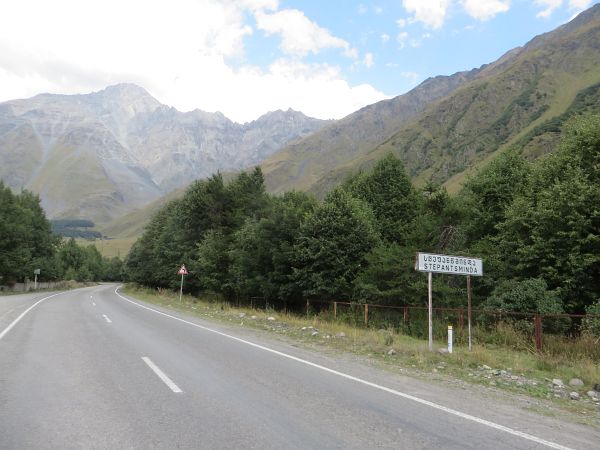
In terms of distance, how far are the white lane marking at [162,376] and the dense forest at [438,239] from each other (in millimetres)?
12234

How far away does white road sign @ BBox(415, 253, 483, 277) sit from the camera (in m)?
12.1

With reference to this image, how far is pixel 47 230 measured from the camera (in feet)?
215

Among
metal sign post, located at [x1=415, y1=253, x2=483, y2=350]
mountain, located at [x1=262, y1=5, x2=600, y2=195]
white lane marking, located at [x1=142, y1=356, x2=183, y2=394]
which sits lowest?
white lane marking, located at [x1=142, y1=356, x2=183, y2=394]

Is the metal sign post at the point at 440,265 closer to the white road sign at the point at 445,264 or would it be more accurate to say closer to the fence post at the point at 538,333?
the white road sign at the point at 445,264

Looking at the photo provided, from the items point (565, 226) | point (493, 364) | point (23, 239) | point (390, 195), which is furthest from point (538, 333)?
point (23, 239)

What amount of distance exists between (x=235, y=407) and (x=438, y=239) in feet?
69.2

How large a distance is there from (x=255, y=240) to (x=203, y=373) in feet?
70.9

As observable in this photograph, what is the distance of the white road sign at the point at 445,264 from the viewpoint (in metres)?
12.1

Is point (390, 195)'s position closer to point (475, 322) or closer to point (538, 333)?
point (475, 322)

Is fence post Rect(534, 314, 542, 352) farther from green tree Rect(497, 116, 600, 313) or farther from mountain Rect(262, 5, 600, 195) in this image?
mountain Rect(262, 5, 600, 195)

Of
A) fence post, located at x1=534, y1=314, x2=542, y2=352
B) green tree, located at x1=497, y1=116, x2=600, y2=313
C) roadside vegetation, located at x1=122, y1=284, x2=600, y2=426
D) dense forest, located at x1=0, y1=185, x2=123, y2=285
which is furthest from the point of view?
dense forest, located at x1=0, y1=185, x2=123, y2=285

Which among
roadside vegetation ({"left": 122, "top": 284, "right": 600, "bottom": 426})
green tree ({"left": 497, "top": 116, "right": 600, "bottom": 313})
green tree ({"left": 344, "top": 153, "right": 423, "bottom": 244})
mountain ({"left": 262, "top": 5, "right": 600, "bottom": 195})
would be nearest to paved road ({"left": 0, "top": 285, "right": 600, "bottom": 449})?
roadside vegetation ({"left": 122, "top": 284, "right": 600, "bottom": 426})

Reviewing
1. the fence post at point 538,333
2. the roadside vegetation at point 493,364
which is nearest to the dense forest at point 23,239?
the roadside vegetation at point 493,364

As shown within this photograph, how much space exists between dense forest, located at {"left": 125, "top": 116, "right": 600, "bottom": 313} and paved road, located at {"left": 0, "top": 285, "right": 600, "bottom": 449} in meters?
10.0
